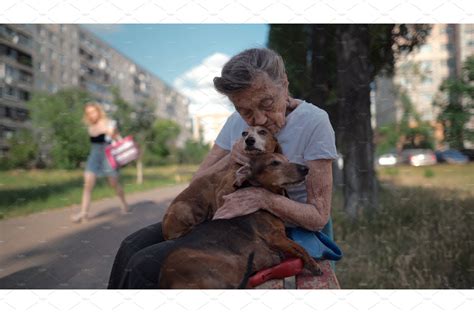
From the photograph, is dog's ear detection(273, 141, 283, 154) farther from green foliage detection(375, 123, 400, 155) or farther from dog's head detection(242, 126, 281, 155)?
green foliage detection(375, 123, 400, 155)

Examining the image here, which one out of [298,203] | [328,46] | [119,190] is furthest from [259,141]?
[328,46]

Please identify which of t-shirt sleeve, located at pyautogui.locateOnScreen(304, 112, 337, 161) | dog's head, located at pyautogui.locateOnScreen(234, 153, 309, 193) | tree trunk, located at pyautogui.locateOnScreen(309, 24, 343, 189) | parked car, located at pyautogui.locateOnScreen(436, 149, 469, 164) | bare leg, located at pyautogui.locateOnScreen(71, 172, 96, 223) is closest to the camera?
dog's head, located at pyautogui.locateOnScreen(234, 153, 309, 193)

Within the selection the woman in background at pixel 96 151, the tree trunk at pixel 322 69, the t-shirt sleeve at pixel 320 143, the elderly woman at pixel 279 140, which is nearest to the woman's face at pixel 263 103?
the elderly woman at pixel 279 140

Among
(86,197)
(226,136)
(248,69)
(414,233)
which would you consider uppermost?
(248,69)

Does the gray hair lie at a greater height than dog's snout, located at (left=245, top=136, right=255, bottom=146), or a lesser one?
greater

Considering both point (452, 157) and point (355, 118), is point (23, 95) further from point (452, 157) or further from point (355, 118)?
point (452, 157)

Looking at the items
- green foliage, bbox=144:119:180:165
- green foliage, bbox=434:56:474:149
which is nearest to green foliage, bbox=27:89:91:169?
green foliage, bbox=144:119:180:165
